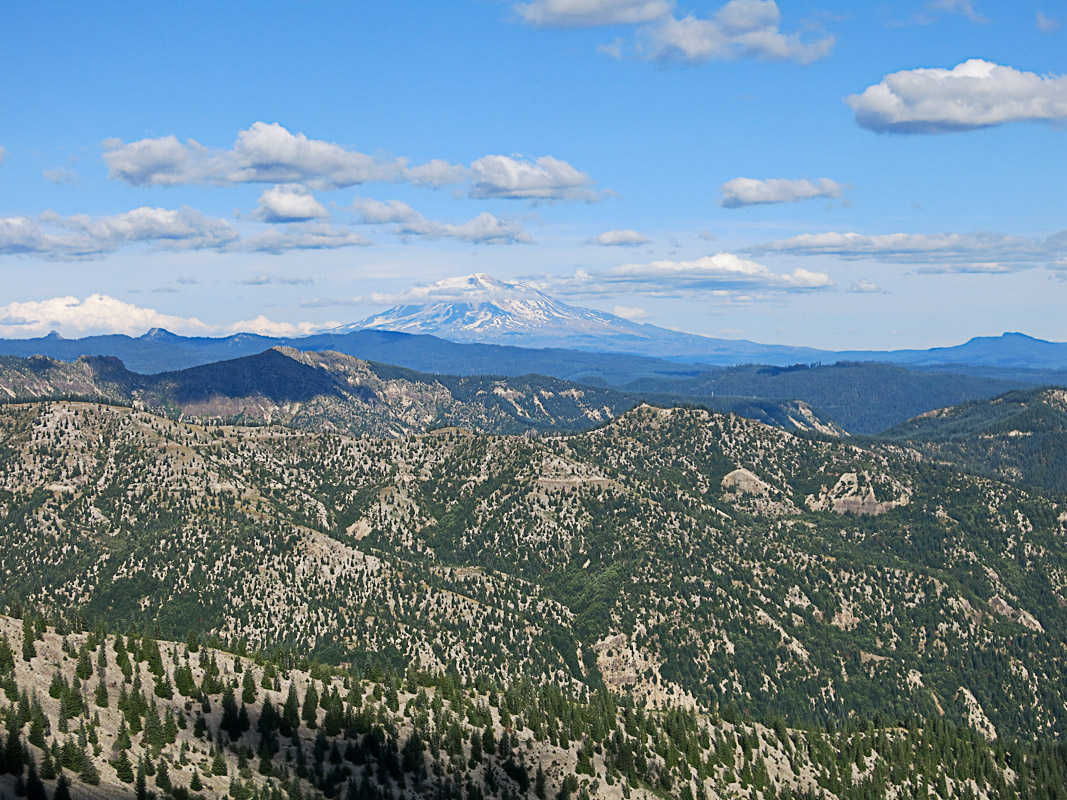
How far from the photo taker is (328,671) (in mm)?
186625

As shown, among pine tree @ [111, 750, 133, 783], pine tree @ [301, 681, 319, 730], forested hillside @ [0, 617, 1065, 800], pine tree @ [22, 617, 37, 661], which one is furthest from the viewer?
pine tree @ [301, 681, 319, 730]

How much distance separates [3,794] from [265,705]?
5061cm

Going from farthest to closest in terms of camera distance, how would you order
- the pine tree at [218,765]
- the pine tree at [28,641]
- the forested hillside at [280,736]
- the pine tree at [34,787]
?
the pine tree at [28,641], the pine tree at [218,765], the forested hillside at [280,736], the pine tree at [34,787]

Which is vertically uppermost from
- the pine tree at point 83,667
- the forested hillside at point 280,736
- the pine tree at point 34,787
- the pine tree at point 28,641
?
the pine tree at point 28,641

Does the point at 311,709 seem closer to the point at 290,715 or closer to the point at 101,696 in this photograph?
the point at 290,715

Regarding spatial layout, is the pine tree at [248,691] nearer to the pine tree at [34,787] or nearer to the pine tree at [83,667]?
the pine tree at [83,667]

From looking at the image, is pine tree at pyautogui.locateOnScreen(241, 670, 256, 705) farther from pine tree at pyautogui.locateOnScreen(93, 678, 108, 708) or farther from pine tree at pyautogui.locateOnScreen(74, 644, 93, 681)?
pine tree at pyautogui.locateOnScreen(74, 644, 93, 681)

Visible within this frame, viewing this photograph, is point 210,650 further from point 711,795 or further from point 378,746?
point 711,795

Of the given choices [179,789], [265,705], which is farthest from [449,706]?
[179,789]

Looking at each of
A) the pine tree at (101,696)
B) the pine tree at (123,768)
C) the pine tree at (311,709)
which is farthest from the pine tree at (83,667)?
the pine tree at (311,709)

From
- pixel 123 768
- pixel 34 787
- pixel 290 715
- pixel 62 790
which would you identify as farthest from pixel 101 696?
pixel 290 715

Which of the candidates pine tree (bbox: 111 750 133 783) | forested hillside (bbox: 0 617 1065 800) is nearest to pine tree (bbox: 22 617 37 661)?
forested hillside (bbox: 0 617 1065 800)

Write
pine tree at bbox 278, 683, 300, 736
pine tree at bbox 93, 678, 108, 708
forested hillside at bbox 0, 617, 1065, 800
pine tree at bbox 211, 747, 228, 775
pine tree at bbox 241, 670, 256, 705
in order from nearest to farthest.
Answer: forested hillside at bbox 0, 617, 1065, 800
pine tree at bbox 211, 747, 228, 775
pine tree at bbox 93, 678, 108, 708
pine tree at bbox 278, 683, 300, 736
pine tree at bbox 241, 670, 256, 705

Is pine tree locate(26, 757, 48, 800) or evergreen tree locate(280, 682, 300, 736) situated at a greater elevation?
pine tree locate(26, 757, 48, 800)
